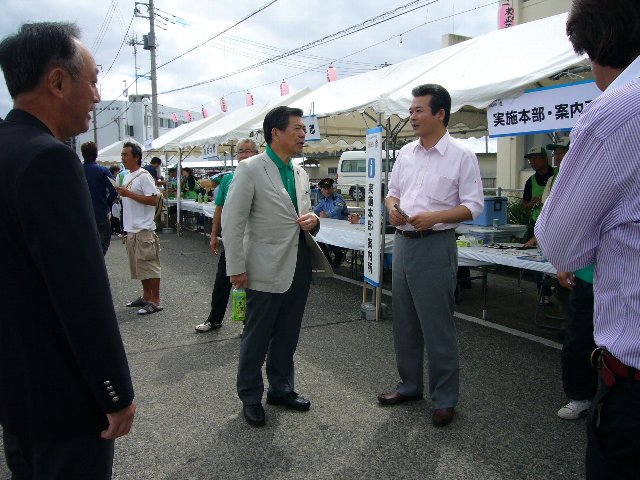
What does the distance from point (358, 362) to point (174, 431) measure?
5.45ft

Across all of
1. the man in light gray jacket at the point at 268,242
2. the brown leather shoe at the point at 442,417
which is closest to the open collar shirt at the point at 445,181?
the man in light gray jacket at the point at 268,242

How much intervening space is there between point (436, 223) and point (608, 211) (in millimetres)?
1796

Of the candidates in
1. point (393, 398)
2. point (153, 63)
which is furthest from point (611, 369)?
point (153, 63)

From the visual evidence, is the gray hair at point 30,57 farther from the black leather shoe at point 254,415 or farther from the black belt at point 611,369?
the black leather shoe at point 254,415

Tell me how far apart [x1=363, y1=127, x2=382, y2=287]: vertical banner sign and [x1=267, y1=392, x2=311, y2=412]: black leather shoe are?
7.16ft

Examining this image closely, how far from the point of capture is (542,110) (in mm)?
4348

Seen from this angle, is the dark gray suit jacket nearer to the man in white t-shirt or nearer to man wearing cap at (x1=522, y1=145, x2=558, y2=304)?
the man in white t-shirt

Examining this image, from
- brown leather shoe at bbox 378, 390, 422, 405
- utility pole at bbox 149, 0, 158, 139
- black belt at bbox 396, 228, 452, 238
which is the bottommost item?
brown leather shoe at bbox 378, 390, 422, 405

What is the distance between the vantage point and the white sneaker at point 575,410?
3224 mm

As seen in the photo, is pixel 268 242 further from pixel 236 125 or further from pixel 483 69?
pixel 236 125

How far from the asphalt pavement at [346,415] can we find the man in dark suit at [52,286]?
1537 mm

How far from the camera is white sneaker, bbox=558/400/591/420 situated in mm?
3224

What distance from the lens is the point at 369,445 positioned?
292 cm

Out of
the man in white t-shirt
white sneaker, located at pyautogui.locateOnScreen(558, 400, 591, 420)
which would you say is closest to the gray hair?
white sneaker, located at pyautogui.locateOnScreen(558, 400, 591, 420)
